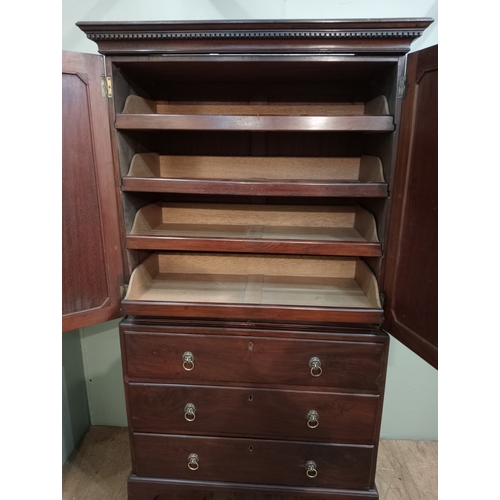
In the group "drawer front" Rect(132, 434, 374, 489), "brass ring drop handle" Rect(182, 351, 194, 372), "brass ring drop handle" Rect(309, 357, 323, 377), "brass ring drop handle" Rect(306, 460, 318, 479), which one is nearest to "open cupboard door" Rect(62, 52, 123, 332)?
Result: "brass ring drop handle" Rect(182, 351, 194, 372)

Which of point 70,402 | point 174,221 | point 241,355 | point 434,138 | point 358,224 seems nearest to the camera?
point 434,138

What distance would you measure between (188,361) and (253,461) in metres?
0.41

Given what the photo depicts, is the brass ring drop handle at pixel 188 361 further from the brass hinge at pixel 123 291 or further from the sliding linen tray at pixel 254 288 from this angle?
the brass hinge at pixel 123 291

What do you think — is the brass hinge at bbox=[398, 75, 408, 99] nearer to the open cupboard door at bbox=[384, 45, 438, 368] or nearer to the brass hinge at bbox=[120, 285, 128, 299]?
the open cupboard door at bbox=[384, 45, 438, 368]

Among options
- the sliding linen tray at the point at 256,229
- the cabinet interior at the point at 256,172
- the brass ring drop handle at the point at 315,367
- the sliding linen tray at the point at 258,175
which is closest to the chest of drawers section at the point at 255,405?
the brass ring drop handle at the point at 315,367

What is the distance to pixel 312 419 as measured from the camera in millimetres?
1059

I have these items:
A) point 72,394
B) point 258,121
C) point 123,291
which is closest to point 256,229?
point 258,121

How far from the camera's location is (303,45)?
0.89 m

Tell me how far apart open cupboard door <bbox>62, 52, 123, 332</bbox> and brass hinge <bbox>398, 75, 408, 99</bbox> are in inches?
30.9

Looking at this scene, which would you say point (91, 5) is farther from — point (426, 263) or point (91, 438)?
point (91, 438)

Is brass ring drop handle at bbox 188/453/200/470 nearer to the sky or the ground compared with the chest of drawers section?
nearer to the ground

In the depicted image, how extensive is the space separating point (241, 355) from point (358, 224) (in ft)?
1.97

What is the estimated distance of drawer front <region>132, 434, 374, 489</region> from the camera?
1.10 m

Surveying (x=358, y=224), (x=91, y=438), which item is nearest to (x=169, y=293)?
(x=358, y=224)
